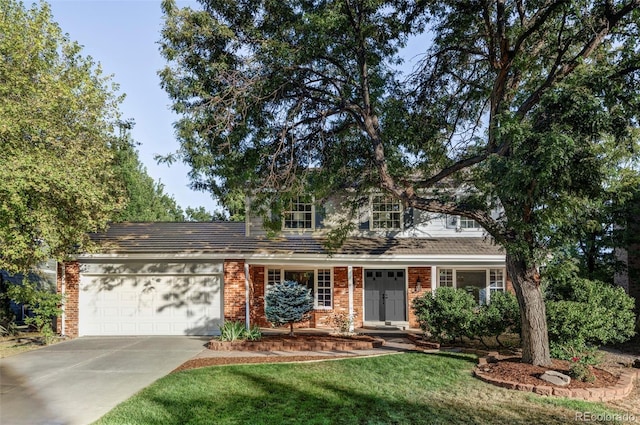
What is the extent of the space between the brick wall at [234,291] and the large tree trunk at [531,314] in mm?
8800

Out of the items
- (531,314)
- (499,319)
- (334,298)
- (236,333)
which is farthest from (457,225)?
(236,333)

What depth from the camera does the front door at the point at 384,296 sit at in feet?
55.8

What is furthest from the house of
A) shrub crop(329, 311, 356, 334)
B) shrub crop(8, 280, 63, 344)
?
shrub crop(8, 280, 63, 344)

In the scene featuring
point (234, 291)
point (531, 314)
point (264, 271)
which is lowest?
point (234, 291)

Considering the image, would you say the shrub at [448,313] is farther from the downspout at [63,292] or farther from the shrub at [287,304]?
the downspout at [63,292]

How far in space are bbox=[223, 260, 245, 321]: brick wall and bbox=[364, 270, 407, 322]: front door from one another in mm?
4791

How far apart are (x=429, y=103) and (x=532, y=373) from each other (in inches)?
299

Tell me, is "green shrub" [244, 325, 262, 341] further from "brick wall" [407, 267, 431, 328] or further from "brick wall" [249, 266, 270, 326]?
"brick wall" [407, 267, 431, 328]

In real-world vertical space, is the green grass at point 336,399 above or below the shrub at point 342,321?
above

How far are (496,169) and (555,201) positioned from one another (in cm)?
124

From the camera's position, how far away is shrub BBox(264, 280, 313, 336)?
525 inches

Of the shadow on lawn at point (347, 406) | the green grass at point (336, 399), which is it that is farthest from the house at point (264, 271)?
the shadow on lawn at point (347, 406)

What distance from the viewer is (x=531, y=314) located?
969 cm

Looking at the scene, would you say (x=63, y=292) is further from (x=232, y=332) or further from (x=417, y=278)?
(x=417, y=278)
